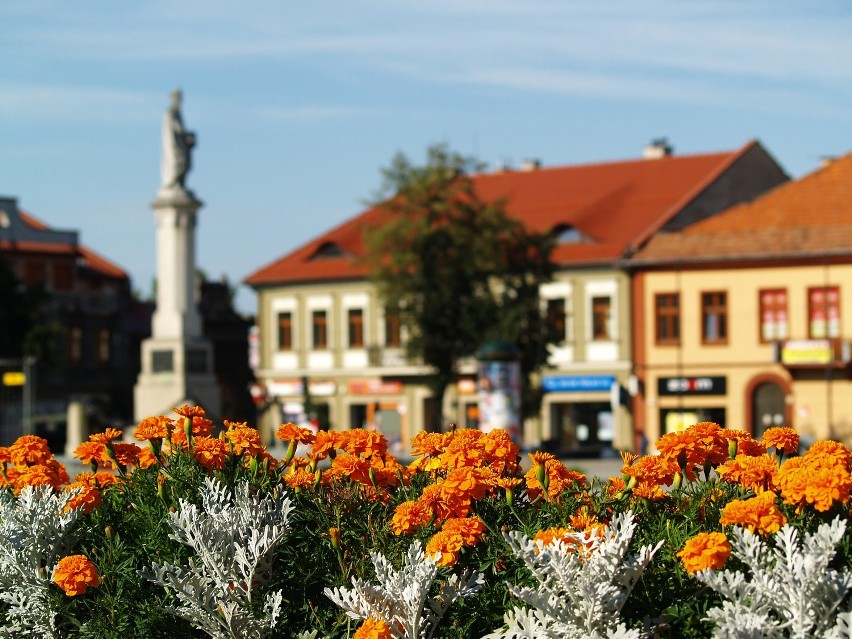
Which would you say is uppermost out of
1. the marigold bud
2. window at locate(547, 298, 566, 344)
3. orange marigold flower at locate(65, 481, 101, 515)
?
window at locate(547, 298, 566, 344)

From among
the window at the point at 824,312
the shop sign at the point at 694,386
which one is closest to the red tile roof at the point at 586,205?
the shop sign at the point at 694,386

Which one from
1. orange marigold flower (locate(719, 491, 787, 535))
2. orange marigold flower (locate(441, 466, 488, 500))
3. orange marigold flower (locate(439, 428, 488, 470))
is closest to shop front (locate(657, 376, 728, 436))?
orange marigold flower (locate(439, 428, 488, 470))

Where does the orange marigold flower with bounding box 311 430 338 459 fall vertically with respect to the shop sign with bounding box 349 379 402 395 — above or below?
above

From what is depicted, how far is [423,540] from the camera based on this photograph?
A: 24.5ft

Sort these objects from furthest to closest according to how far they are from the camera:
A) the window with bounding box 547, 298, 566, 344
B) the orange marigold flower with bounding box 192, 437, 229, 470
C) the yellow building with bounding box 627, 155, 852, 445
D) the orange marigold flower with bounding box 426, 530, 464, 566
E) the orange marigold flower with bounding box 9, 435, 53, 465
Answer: the yellow building with bounding box 627, 155, 852, 445
the window with bounding box 547, 298, 566, 344
the orange marigold flower with bounding box 9, 435, 53, 465
the orange marigold flower with bounding box 192, 437, 229, 470
the orange marigold flower with bounding box 426, 530, 464, 566

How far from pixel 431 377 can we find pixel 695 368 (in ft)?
35.6

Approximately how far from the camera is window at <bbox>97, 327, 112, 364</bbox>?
273ft

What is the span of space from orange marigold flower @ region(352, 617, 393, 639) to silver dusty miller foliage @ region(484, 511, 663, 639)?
531 millimetres

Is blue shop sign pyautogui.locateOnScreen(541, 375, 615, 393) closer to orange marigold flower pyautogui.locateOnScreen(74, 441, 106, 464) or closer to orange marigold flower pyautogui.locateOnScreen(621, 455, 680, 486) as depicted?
orange marigold flower pyautogui.locateOnScreen(74, 441, 106, 464)

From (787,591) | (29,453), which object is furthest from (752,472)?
(29,453)

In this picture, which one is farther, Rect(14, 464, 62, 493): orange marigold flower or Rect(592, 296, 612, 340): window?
Rect(592, 296, 612, 340): window

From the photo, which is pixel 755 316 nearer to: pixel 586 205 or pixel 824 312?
pixel 824 312

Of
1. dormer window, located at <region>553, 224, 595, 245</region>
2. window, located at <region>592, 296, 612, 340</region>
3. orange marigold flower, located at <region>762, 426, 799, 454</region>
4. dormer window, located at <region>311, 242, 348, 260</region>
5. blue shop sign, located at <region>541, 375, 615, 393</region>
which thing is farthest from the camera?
dormer window, located at <region>311, 242, 348, 260</region>

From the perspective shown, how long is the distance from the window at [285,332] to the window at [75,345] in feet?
54.6
